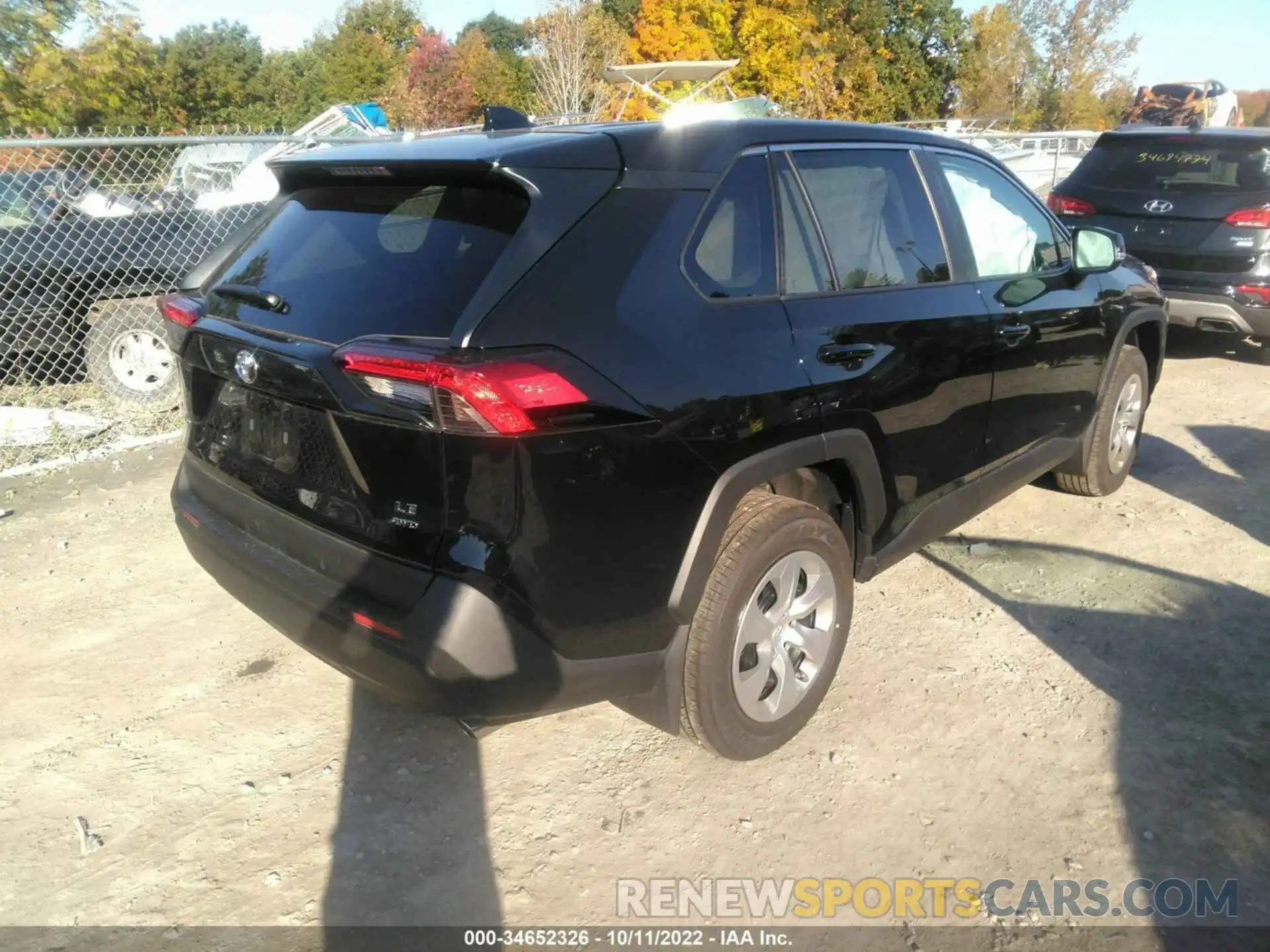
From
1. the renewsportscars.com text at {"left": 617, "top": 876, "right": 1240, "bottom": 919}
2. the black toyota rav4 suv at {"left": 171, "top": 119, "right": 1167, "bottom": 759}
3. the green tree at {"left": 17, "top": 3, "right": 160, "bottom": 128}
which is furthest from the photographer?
the green tree at {"left": 17, "top": 3, "right": 160, "bottom": 128}

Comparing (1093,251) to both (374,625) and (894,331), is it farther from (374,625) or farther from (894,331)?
(374,625)

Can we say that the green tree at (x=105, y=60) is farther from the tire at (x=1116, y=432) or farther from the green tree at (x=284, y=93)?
the green tree at (x=284, y=93)

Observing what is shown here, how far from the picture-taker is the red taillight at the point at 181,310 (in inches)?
118

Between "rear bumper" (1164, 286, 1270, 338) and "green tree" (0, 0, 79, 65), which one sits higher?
"green tree" (0, 0, 79, 65)

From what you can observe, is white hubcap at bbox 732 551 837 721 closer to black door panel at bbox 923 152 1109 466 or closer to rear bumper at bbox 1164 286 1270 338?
black door panel at bbox 923 152 1109 466

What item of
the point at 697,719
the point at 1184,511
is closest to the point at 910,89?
the point at 1184,511

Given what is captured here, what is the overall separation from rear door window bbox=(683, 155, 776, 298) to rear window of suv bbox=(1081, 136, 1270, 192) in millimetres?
5896

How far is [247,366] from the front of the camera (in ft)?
8.59

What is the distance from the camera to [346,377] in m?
2.29

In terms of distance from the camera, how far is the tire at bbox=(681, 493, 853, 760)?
2.72m

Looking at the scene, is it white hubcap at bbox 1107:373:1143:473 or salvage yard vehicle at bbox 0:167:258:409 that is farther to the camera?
salvage yard vehicle at bbox 0:167:258:409

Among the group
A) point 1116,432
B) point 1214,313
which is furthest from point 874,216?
point 1214,313

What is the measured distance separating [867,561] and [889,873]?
1.08 meters

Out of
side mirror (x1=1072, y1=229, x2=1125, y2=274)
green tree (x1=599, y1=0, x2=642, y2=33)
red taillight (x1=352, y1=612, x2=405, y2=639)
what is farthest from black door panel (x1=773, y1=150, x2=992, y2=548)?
green tree (x1=599, y1=0, x2=642, y2=33)
